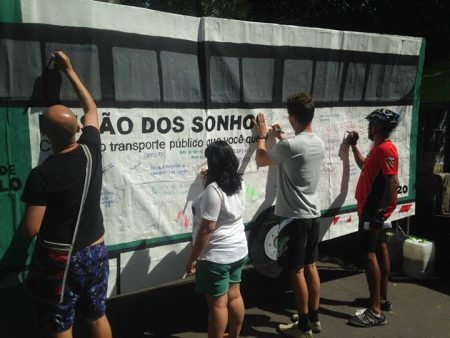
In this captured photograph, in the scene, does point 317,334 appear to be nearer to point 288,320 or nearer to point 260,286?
point 288,320

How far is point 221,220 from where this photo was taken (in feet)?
9.97

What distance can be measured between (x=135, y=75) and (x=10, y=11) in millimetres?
895

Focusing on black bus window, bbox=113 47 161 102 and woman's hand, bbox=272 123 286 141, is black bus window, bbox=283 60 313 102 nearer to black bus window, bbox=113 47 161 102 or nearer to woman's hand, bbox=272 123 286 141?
woman's hand, bbox=272 123 286 141

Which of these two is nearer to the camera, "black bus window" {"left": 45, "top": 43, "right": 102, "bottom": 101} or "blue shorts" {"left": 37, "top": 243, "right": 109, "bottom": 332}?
"blue shorts" {"left": 37, "top": 243, "right": 109, "bottom": 332}

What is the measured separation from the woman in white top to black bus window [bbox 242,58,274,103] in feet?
3.43

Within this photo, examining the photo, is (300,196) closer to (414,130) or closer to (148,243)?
(148,243)

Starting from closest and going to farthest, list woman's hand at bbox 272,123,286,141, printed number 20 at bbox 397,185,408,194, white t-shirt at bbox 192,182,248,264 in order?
1. white t-shirt at bbox 192,182,248,264
2. woman's hand at bbox 272,123,286,141
3. printed number 20 at bbox 397,185,408,194

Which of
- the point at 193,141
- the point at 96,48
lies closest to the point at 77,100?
the point at 96,48

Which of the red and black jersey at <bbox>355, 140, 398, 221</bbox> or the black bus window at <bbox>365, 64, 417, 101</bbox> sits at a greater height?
the black bus window at <bbox>365, 64, 417, 101</bbox>

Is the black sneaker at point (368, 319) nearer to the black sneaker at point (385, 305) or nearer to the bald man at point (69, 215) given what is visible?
the black sneaker at point (385, 305)

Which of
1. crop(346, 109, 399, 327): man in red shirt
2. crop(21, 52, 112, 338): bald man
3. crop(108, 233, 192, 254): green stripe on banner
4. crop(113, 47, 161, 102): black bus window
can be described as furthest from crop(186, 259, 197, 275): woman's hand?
crop(346, 109, 399, 327): man in red shirt

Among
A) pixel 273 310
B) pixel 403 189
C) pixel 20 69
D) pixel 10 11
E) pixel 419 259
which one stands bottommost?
pixel 273 310

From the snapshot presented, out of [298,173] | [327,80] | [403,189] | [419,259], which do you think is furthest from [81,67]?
[419,259]

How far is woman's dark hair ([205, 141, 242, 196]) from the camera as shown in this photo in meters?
2.96
